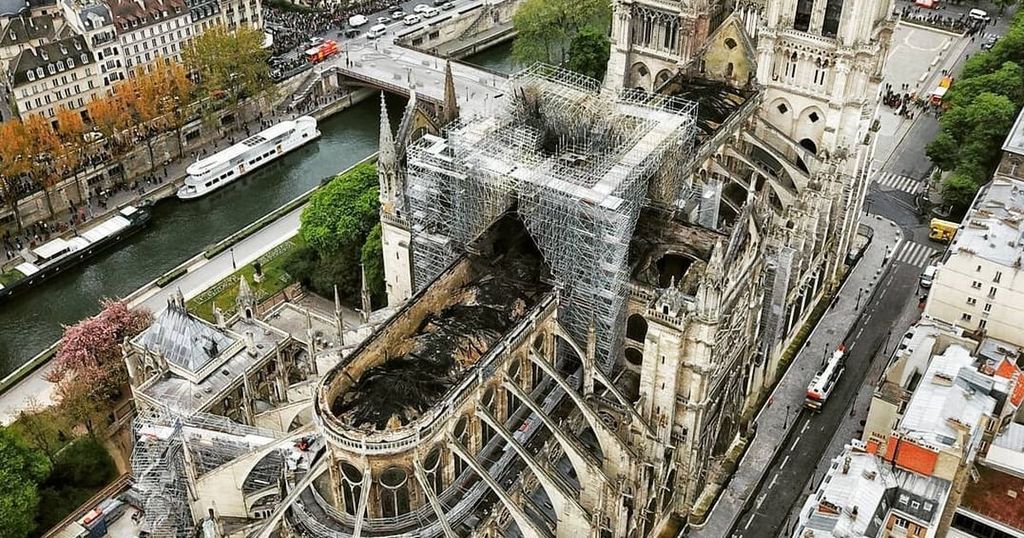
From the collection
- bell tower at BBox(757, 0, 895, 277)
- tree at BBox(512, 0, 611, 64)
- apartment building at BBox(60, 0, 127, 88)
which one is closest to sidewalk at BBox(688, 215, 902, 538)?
bell tower at BBox(757, 0, 895, 277)

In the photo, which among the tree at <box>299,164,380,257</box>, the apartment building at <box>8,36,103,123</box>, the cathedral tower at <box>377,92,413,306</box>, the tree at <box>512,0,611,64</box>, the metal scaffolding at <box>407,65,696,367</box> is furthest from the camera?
the tree at <box>512,0,611,64</box>

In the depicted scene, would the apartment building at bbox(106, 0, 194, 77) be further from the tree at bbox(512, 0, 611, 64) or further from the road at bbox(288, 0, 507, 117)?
the tree at bbox(512, 0, 611, 64)

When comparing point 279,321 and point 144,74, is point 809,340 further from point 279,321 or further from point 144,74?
point 144,74

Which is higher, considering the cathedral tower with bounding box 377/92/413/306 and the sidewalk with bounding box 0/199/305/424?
the cathedral tower with bounding box 377/92/413/306

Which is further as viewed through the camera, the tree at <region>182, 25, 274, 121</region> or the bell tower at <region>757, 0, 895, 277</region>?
the tree at <region>182, 25, 274, 121</region>

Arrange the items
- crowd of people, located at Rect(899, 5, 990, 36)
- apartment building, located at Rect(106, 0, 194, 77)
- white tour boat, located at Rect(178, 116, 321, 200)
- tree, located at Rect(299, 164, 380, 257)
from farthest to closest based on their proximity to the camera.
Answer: crowd of people, located at Rect(899, 5, 990, 36), apartment building, located at Rect(106, 0, 194, 77), white tour boat, located at Rect(178, 116, 321, 200), tree, located at Rect(299, 164, 380, 257)

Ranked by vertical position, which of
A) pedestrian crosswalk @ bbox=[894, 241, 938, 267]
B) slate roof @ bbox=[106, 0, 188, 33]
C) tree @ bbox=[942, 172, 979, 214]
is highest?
slate roof @ bbox=[106, 0, 188, 33]

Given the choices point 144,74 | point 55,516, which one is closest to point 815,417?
point 55,516
